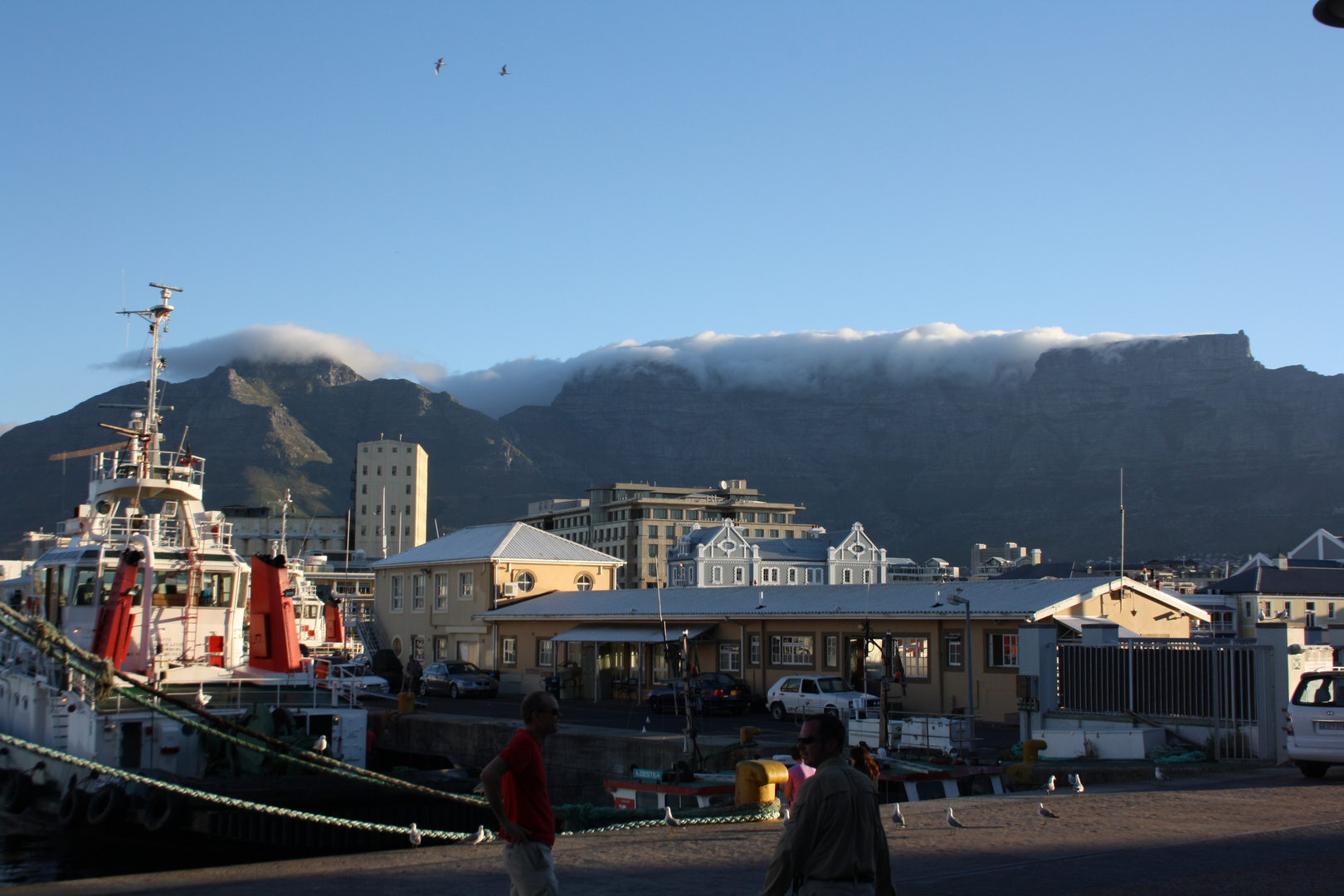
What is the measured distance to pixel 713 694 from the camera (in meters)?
34.9

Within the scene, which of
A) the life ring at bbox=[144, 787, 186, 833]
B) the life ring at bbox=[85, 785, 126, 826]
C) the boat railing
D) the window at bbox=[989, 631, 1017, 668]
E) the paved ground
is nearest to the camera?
the paved ground

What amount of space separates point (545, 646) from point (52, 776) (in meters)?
30.1

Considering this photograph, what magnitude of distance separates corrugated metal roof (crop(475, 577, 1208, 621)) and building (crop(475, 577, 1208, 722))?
61 mm

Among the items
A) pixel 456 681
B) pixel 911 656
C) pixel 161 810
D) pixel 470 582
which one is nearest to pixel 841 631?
pixel 911 656

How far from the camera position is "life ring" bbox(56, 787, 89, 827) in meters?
15.3

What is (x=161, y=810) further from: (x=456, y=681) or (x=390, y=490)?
(x=390, y=490)

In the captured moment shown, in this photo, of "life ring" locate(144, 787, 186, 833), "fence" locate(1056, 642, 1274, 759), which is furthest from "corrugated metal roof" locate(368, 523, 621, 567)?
"life ring" locate(144, 787, 186, 833)

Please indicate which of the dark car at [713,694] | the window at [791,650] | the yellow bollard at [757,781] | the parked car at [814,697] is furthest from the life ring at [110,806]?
the window at [791,650]

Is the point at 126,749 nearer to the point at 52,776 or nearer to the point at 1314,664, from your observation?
the point at 52,776

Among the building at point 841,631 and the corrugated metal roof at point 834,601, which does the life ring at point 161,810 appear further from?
the corrugated metal roof at point 834,601

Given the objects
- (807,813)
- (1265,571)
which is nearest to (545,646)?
(807,813)

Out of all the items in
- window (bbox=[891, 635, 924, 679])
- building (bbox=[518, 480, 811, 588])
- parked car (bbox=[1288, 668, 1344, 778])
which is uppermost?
building (bbox=[518, 480, 811, 588])

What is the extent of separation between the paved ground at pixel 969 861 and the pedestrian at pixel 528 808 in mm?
2706

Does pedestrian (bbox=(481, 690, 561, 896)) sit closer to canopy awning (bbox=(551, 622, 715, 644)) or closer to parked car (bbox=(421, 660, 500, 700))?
canopy awning (bbox=(551, 622, 715, 644))
